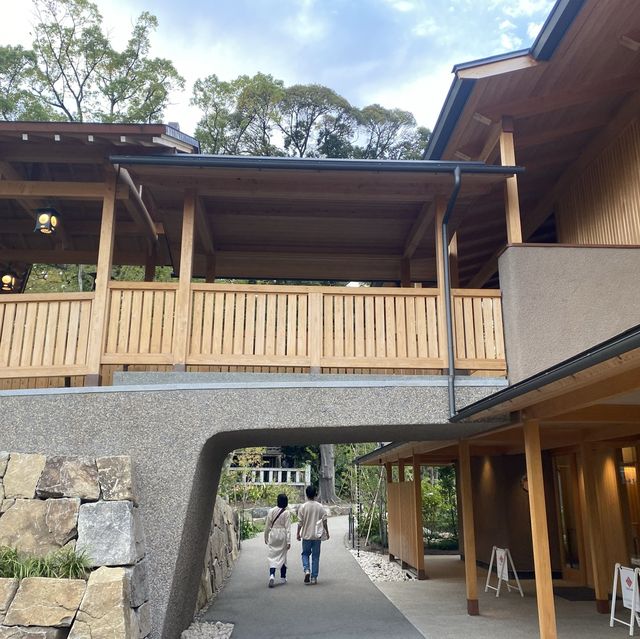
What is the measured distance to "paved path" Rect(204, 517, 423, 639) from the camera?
7367 mm

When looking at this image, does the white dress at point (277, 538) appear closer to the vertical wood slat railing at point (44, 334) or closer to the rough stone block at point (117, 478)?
the rough stone block at point (117, 478)

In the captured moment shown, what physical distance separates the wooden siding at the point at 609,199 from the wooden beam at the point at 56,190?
20.7 feet

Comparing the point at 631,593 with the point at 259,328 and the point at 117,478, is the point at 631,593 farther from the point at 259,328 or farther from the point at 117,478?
the point at 117,478

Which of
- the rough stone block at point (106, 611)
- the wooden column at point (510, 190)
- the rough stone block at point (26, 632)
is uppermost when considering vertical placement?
the wooden column at point (510, 190)

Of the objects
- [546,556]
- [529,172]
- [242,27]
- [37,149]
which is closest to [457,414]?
[546,556]

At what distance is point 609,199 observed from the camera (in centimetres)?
A: 820

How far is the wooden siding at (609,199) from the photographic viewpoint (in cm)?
768

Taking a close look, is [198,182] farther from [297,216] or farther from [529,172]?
[529,172]

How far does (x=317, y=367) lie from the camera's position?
676cm

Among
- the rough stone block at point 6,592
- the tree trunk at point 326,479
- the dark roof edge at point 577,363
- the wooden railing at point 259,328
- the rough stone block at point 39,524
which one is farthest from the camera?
the tree trunk at point 326,479

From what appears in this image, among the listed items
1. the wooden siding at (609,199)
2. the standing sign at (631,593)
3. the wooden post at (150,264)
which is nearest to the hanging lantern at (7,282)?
the wooden post at (150,264)

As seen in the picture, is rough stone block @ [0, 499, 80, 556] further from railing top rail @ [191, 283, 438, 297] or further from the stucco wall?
the stucco wall

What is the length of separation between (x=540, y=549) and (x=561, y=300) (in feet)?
8.50

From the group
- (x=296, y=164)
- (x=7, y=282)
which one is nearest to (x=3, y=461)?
(x=296, y=164)
